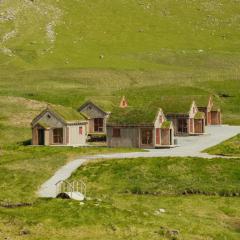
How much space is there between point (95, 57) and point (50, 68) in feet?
50.1

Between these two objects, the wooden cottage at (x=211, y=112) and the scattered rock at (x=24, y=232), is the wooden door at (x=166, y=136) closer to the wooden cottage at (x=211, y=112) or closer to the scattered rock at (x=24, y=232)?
the wooden cottage at (x=211, y=112)

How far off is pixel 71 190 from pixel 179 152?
21.6 meters

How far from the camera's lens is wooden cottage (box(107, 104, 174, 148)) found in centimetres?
8200

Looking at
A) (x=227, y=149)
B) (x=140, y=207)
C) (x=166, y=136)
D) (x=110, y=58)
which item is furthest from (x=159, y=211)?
(x=110, y=58)

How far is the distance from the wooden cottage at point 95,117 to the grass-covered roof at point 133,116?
1381 centimetres

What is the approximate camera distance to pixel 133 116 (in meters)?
83.1

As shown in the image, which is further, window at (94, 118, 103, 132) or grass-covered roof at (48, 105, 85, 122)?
window at (94, 118, 103, 132)

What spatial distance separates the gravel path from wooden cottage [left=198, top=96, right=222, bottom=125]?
5.14m

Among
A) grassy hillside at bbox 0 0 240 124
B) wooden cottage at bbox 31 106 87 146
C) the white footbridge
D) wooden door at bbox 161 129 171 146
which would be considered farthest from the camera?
grassy hillside at bbox 0 0 240 124

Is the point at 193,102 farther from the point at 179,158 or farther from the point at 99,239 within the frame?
the point at 99,239

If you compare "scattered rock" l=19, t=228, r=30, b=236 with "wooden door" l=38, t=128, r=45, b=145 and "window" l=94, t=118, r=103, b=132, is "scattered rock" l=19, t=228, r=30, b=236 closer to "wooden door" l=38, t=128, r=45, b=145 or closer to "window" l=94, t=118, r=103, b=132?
"wooden door" l=38, t=128, r=45, b=145

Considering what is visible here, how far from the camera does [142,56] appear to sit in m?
172

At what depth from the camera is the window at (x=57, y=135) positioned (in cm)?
8531

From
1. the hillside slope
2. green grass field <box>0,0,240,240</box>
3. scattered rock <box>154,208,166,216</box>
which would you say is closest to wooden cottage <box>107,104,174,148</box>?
green grass field <box>0,0,240,240</box>
